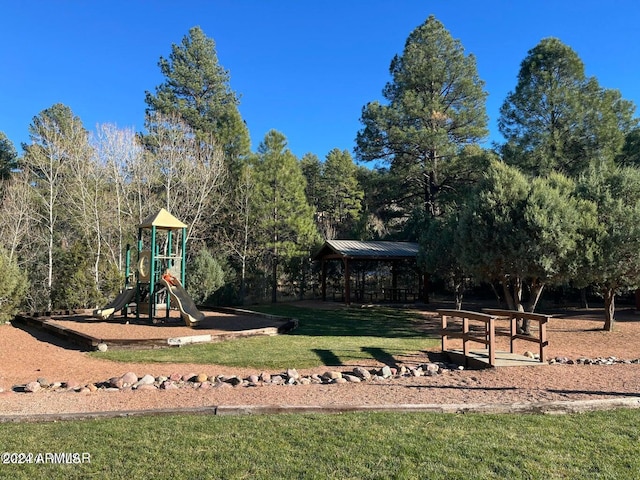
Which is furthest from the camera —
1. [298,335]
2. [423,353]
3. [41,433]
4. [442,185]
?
[442,185]

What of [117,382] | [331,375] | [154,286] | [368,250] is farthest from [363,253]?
[117,382]

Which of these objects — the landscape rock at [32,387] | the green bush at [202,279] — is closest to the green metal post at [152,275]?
the landscape rock at [32,387]

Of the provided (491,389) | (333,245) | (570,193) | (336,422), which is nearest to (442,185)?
(333,245)

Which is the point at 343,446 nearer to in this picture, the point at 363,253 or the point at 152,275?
the point at 152,275

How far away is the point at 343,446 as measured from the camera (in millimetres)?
3875

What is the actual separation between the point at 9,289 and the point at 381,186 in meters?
19.6

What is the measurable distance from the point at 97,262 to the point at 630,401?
62.6ft

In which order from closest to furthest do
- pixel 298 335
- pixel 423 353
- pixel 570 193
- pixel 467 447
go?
pixel 467 447 → pixel 423 353 → pixel 298 335 → pixel 570 193

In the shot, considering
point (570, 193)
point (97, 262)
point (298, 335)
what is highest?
point (570, 193)

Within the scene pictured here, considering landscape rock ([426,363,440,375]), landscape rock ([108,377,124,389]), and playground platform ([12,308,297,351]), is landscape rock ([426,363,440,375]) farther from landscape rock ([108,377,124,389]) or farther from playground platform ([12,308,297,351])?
landscape rock ([108,377,124,389])

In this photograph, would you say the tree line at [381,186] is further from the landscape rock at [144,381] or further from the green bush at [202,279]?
the landscape rock at [144,381]

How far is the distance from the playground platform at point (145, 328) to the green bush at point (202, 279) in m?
3.98

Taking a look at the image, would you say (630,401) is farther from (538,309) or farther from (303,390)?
(538,309)

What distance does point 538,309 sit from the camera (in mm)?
18516
